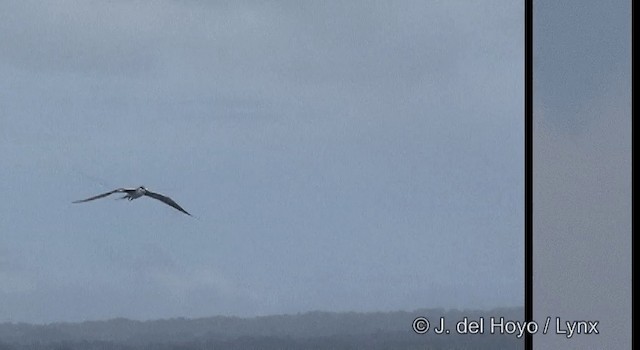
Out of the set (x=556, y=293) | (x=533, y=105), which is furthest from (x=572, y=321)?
(x=533, y=105)

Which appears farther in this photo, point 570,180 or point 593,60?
point 593,60

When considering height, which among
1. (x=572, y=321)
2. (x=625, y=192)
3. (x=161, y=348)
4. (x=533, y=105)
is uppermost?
(x=533, y=105)

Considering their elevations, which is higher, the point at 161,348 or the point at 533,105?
the point at 533,105

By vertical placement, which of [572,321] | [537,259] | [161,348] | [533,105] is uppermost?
[533,105]

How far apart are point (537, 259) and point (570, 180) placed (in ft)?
1.04

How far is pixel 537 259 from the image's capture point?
3455mm

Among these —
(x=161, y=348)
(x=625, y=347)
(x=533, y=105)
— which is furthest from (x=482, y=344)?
(x=161, y=348)

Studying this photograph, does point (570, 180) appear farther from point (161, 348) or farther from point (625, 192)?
point (161, 348)

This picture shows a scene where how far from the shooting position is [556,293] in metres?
3.48
